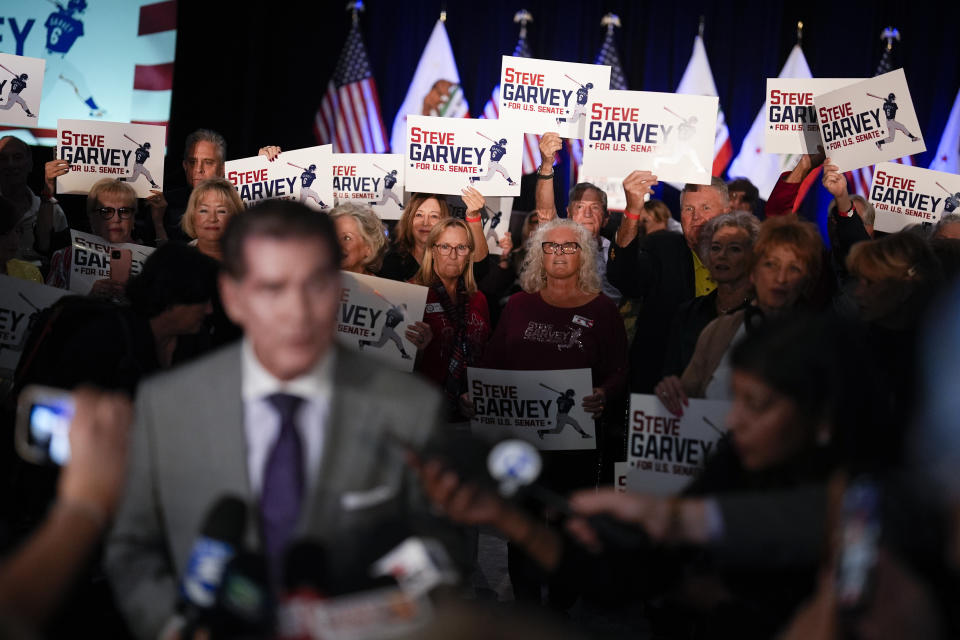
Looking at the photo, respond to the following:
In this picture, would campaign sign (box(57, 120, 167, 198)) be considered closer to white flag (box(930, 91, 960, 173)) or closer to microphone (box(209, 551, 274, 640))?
microphone (box(209, 551, 274, 640))

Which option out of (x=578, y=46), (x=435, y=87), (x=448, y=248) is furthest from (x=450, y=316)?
(x=578, y=46)

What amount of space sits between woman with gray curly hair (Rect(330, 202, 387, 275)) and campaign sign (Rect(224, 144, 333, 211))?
34.3 inches

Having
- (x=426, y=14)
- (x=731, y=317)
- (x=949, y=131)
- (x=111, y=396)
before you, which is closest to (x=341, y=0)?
(x=426, y=14)

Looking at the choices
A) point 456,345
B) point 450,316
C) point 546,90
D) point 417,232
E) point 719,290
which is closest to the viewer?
point 719,290

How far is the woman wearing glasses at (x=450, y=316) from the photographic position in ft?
17.1

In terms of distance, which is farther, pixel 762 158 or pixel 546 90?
pixel 762 158

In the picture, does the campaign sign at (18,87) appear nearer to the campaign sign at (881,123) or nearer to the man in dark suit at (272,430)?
the campaign sign at (881,123)

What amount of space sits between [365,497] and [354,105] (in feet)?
32.6

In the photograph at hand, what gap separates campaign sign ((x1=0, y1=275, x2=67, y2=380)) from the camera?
15.2 ft

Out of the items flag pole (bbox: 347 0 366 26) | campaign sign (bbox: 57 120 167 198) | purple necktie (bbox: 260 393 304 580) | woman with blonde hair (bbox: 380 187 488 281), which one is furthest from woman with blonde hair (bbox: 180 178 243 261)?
flag pole (bbox: 347 0 366 26)

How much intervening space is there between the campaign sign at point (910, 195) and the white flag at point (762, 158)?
3.77m

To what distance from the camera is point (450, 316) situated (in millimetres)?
5422

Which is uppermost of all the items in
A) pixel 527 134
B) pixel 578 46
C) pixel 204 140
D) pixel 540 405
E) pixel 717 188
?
pixel 578 46

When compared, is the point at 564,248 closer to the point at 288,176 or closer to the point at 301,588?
the point at 288,176
